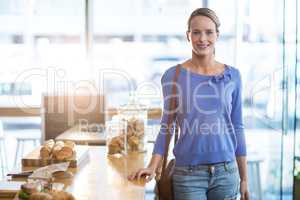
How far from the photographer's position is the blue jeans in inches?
70.6

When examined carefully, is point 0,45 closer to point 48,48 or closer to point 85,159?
point 48,48

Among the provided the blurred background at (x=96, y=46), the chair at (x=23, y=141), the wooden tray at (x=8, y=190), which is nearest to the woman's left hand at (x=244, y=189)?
the wooden tray at (x=8, y=190)

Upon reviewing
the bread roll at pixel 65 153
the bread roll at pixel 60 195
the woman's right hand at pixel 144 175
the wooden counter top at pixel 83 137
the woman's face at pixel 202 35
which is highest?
the woman's face at pixel 202 35

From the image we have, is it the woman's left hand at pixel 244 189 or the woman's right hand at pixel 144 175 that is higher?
the woman's right hand at pixel 144 175

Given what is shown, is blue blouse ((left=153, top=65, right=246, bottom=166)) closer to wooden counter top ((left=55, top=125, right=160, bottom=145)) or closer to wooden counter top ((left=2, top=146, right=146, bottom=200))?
wooden counter top ((left=2, top=146, right=146, bottom=200))

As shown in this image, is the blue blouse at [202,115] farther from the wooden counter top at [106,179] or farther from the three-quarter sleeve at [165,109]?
the wooden counter top at [106,179]

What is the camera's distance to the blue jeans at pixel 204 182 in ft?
5.88

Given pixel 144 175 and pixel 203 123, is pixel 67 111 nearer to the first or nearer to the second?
pixel 144 175

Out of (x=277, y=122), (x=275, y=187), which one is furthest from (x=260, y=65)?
(x=275, y=187)

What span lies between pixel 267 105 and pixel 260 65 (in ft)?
1.26

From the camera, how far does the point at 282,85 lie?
3.40 m

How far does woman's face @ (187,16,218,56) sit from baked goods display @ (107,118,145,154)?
712 millimetres

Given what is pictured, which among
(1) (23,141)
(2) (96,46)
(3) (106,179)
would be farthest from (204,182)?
(1) (23,141)

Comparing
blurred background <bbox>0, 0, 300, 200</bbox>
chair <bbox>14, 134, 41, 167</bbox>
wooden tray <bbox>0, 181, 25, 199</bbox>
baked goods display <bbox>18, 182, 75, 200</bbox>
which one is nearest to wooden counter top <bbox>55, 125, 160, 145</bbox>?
blurred background <bbox>0, 0, 300, 200</bbox>
